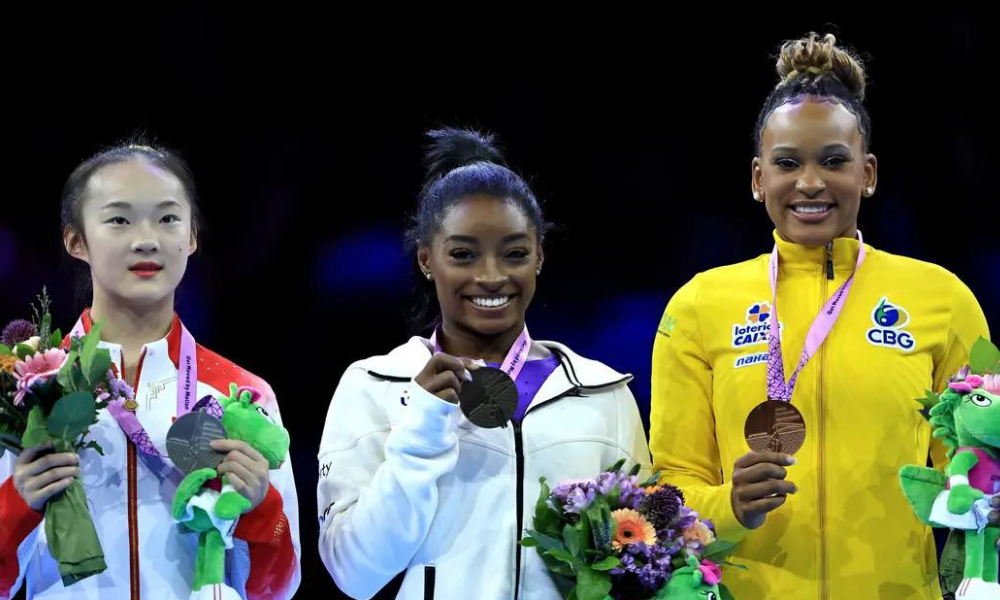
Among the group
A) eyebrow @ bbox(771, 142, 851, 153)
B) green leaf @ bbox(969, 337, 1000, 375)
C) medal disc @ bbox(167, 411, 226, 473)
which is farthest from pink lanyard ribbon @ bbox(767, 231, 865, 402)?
medal disc @ bbox(167, 411, 226, 473)

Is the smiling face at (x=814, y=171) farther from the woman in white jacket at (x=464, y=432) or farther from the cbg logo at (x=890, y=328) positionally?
the woman in white jacket at (x=464, y=432)

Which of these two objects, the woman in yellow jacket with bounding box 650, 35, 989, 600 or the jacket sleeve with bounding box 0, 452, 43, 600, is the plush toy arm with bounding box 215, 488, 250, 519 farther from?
the woman in yellow jacket with bounding box 650, 35, 989, 600

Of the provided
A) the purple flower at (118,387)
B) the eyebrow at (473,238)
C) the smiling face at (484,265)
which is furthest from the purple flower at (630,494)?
the purple flower at (118,387)

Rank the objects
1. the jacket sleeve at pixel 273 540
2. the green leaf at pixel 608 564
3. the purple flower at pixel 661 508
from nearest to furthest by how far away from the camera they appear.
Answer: the green leaf at pixel 608 564, the purple flower at pixel 661 508, the jacket sleeve at pixel 273 540

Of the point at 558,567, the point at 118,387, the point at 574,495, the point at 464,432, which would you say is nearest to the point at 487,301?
the point at 464,432

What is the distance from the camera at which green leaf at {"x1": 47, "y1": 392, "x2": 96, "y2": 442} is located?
2838 millimetres

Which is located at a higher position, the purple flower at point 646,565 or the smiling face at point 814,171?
the smiling face at point 814,171

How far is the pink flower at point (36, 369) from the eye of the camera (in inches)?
112

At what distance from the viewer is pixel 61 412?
2.84 metres

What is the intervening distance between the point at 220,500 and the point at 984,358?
67.2 inches

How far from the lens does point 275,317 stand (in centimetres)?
502

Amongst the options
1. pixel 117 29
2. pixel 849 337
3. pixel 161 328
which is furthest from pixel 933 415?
pixel 117 29

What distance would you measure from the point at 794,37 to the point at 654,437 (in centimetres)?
244

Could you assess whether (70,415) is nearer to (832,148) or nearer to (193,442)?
(193,442)
